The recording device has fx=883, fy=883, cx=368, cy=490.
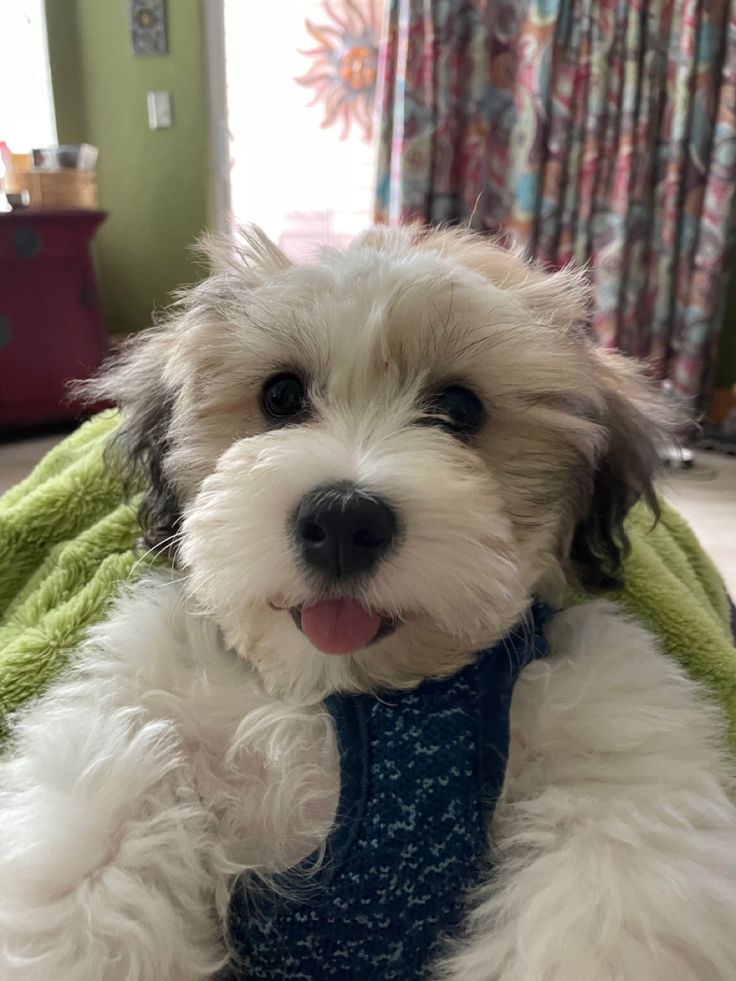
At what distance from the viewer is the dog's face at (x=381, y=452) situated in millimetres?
838

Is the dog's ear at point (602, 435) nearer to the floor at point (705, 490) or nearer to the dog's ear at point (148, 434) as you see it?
the dog's ear at point (148, 434)

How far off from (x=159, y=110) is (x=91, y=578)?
3989 millimetres

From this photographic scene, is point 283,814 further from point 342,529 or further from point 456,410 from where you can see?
point 456,410

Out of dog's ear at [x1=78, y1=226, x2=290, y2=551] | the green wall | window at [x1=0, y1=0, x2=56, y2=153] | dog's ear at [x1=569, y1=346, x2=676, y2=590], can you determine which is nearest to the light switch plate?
the green wall

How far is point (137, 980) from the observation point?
81cm

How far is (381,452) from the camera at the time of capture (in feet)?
2.93

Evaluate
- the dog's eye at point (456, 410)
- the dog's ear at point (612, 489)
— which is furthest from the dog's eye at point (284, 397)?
the dog's ear at point (612, 489)

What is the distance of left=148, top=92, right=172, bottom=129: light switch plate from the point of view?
455 centimetres

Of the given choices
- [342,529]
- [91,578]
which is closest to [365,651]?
[342,529]

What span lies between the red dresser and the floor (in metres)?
0.20

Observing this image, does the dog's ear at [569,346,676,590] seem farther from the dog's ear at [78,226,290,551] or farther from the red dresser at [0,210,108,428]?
the red dresser at [0,210,108,428]

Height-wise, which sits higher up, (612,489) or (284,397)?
(284,397)

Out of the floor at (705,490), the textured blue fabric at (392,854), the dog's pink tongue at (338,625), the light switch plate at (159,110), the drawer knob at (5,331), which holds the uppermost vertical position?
the light switch plate at (159,110)

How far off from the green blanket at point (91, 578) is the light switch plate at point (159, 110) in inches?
142
